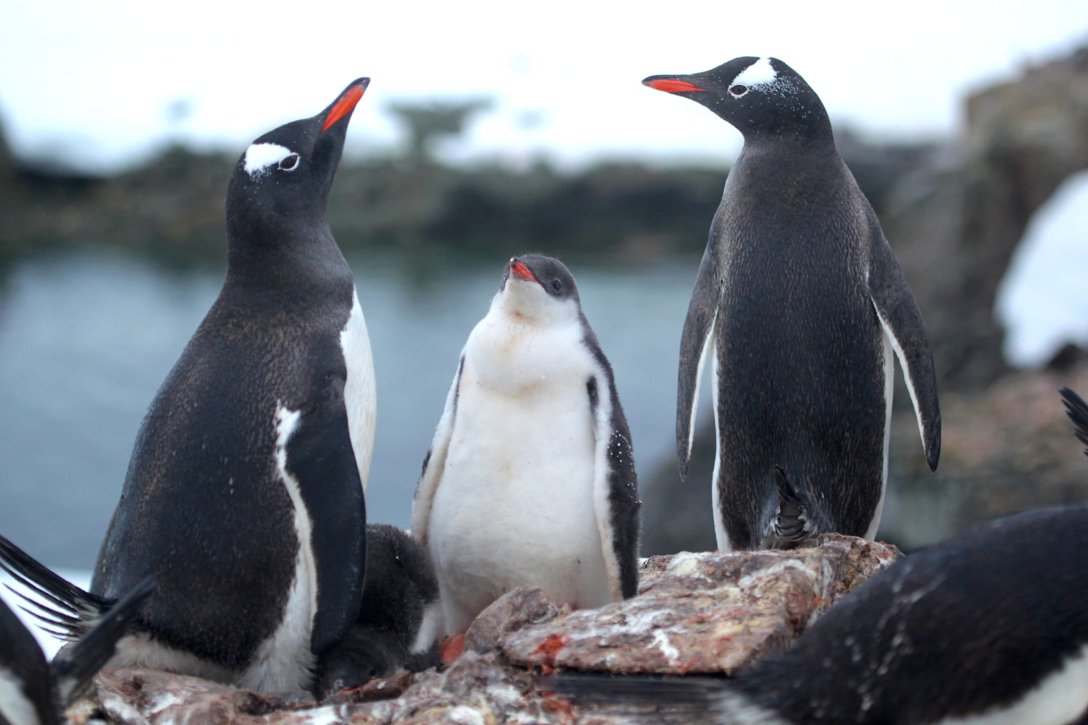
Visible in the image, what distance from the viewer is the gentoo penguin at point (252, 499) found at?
2.86 m

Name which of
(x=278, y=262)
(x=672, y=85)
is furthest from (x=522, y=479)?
(x=672, y=85)

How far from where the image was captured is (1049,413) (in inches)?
300

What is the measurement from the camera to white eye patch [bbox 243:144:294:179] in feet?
10.7

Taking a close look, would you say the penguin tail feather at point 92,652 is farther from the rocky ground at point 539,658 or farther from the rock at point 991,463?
the rock at point 991,463

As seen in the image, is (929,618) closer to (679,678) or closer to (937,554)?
(937,554)

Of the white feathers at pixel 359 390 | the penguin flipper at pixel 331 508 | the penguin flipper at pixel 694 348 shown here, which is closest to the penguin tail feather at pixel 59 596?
the penguin flipper at pixel 331 508

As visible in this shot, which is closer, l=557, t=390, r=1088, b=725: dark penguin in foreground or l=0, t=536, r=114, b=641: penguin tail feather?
l=557, t=390, r=1088, b=725: dark penguin in foreground

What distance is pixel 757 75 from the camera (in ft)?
13.1

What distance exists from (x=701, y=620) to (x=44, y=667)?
3.88 ft

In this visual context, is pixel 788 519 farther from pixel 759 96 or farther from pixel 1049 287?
pixel 1049 287

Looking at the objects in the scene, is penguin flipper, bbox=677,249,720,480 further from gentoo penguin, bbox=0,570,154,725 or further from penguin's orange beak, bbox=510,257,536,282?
gentoo penguin, bbox=0,570,154,725

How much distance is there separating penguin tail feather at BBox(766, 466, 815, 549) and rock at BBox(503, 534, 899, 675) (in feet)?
1.72

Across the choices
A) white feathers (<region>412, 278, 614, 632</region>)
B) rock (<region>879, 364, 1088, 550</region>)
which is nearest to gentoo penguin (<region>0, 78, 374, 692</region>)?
white feathers (<region>412, 278, 614, 632</region>)

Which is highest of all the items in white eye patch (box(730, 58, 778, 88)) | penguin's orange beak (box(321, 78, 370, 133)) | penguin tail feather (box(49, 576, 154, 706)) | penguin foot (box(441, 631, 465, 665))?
white eye patch (box(730, 58, 778, 88))
